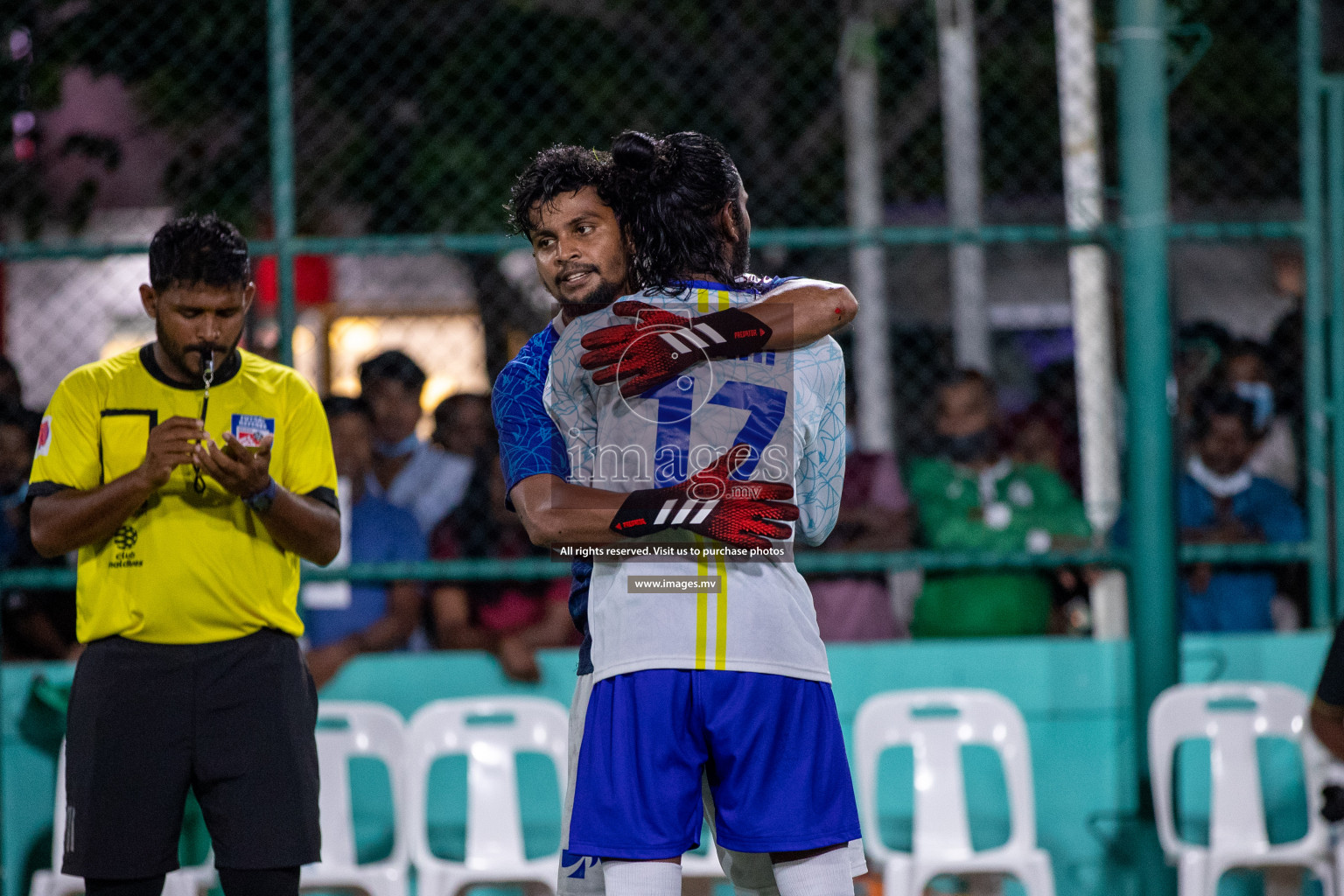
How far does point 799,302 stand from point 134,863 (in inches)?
80.0

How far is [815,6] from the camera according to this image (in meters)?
8.43

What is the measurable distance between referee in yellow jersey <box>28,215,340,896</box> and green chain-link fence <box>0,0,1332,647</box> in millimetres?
1322

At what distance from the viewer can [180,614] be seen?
3299mm

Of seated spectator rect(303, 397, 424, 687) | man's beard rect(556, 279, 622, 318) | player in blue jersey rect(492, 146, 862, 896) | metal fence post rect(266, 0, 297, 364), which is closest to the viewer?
player in blue jersey rect(492, 146, 862, 896)

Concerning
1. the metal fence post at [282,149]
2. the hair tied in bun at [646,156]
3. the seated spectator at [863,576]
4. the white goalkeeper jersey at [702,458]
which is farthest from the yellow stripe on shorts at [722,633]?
the metal fence post at [282,149]

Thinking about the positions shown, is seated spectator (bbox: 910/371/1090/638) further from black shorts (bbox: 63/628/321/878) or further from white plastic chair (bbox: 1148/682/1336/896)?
black shorts (bbox: 63/628/321/878)

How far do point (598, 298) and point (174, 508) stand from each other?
130cm

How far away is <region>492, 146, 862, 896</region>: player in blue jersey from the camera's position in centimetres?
252

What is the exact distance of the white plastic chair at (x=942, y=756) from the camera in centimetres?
461

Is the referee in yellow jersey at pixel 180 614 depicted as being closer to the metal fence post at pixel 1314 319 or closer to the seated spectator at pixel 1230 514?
the seated spectator at pixel 1230 514

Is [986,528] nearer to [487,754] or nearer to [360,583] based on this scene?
[487,754]

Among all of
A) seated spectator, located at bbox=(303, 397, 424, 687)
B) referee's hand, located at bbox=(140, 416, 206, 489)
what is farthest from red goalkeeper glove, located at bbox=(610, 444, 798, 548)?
seated spectator, located at bbox=(303, 397, 424, 687)

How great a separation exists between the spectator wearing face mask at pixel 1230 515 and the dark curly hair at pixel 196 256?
11.6ft

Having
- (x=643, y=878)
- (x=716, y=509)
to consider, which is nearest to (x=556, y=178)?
(x=716, y=509)
